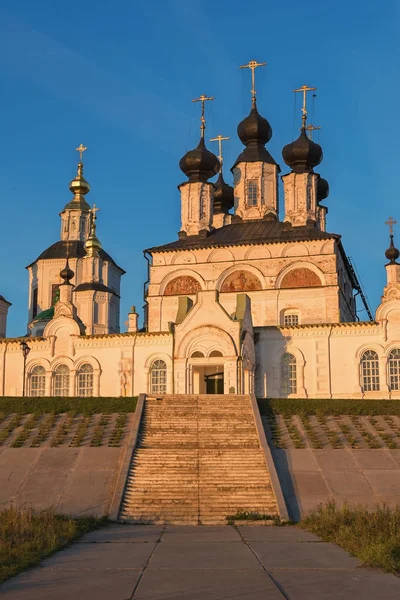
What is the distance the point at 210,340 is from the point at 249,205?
37.4 feet

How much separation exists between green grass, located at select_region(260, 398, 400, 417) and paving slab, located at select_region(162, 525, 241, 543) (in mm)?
9143

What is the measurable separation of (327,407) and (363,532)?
11946 mm

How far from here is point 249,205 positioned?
40188 millimetres

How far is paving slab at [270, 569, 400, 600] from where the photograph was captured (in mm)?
8570

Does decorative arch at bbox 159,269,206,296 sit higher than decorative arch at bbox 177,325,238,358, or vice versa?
decorative arch at bbox 159,269,206,296

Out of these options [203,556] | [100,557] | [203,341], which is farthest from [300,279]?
[100,557]

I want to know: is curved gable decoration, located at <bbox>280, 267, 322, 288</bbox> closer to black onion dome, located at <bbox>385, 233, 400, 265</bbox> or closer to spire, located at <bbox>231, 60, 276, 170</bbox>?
black onion dome, located at <bbox>385, 233, 400, 265</bbox>

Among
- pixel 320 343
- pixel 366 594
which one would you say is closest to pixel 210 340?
pixel 320 343

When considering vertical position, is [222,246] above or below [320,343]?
above

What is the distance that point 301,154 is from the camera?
39531 mm

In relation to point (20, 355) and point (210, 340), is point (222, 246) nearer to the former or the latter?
point (210, 340)

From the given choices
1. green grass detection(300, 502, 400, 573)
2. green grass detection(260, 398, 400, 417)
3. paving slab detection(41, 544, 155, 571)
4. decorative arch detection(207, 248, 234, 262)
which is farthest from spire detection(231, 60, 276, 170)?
paving slab detection(41, 544, 155, 571)

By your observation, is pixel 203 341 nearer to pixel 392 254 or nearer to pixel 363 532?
pixel 392 254

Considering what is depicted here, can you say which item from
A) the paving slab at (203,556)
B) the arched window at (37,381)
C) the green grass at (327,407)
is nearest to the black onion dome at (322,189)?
the arched window at (37,381)
